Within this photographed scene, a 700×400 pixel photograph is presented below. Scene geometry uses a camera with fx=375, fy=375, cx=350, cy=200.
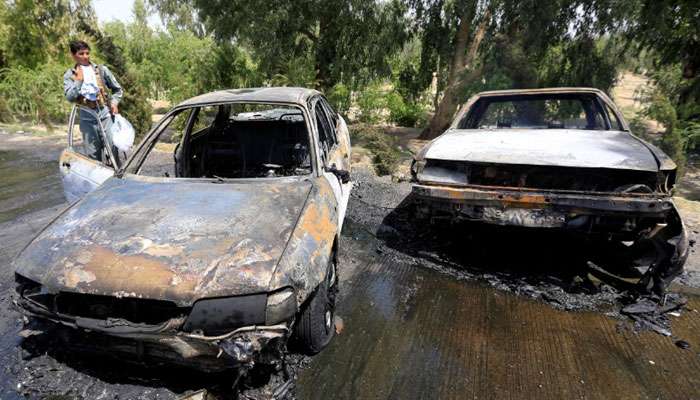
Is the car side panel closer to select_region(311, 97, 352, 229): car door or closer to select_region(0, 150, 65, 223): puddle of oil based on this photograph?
select_region(311, 97, 352, 229): car door

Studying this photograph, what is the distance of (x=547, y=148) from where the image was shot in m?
3.56

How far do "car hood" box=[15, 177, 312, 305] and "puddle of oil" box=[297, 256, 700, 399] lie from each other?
3.11ft

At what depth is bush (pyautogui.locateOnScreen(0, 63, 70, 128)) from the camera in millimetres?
11844

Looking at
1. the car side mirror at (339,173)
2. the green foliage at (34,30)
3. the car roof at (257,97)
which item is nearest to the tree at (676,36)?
the car roof at (257,97)

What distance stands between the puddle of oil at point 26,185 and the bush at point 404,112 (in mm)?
8629

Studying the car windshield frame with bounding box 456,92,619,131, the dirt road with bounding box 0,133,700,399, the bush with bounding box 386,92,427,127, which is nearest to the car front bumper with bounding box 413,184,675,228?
the dirt road with bounding box 0,133,700,399

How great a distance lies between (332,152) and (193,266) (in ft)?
6.78

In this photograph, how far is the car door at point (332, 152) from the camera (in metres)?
3.10

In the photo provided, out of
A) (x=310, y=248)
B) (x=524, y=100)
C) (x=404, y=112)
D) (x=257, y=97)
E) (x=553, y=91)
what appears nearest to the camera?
(x=310, y=248)

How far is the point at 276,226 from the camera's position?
222 centimetres

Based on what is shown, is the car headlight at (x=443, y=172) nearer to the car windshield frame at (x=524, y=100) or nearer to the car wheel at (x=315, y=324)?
the car windshield frame at (x=524, y=100)

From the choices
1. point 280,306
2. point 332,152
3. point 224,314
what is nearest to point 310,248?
point 280,306

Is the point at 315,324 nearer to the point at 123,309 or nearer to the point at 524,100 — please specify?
the point at 123,309

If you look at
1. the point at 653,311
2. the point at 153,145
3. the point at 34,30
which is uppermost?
the point at 34,30
